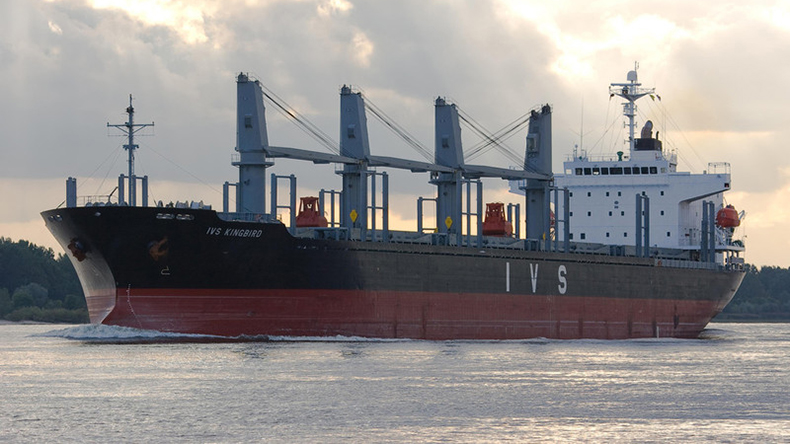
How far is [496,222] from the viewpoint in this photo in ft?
182

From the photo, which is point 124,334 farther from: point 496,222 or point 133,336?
point 496,222

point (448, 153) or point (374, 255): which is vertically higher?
point (448, 153)

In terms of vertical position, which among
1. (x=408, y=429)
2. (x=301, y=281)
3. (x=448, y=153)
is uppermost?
(x=448, y=153)

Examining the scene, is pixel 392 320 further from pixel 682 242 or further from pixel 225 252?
pixel 682 242

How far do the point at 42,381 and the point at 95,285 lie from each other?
40.6 feet

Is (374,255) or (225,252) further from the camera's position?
(374,255)

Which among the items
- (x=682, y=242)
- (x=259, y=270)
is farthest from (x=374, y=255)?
(x=682, y=242)

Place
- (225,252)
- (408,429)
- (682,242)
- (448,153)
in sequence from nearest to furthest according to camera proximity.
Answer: (408,429), (225,252), (448,153), (682,242)

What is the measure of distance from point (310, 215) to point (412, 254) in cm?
429

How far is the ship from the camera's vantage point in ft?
131

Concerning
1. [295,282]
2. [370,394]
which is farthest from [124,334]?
[370,394]

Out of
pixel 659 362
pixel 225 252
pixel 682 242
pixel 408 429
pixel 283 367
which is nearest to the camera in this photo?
pixel 408 429

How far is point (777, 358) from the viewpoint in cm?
4150

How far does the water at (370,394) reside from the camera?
21.8 metres
